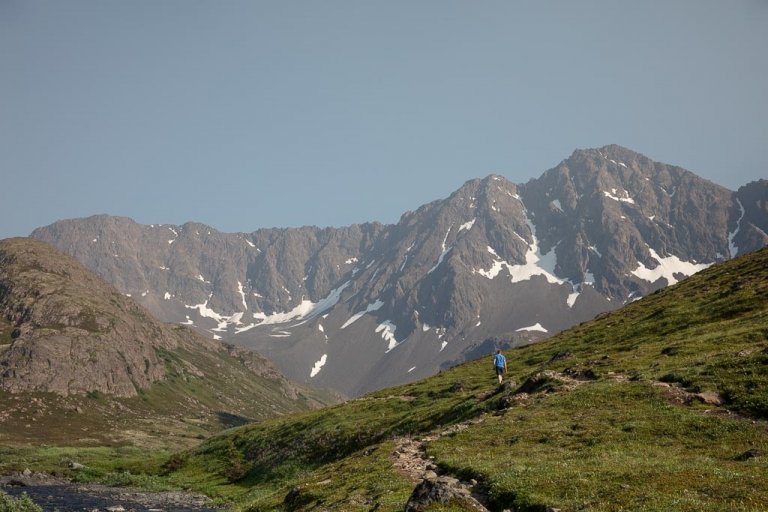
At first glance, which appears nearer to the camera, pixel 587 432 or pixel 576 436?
pixel 576 436

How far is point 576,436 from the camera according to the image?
3422 centimetres

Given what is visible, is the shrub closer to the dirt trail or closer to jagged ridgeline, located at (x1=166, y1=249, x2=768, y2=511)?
jagged ridgeline, located at (x1=166, y1=249, x2=768, y2=511)

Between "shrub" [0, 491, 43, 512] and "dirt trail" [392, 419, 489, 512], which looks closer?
"dirt trail" [392, 419, 489, 512]

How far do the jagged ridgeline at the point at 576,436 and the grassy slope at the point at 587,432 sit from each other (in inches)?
6.1

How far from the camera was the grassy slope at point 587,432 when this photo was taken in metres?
23.4

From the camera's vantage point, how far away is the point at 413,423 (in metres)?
56.7

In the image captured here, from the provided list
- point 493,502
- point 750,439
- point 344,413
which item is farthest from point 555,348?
point 493,502

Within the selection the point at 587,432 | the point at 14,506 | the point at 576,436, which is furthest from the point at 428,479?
the point at 14,506

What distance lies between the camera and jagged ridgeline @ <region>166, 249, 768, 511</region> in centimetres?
2333

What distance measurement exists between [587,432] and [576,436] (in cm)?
84

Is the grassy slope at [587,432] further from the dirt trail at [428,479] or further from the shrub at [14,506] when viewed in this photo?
the shrub at [14,506]

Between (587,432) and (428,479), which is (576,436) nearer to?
(587,432)

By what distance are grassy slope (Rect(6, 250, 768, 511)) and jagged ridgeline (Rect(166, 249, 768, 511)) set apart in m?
0.15

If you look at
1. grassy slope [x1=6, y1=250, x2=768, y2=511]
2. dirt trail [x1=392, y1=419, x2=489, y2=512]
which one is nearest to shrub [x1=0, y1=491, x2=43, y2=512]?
grassy slope [x1=6, y1=250, x2=768, y2=511]
